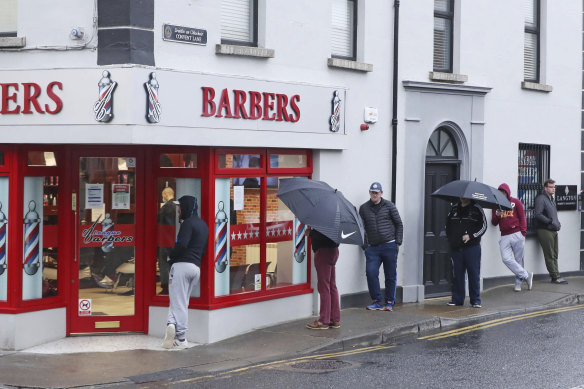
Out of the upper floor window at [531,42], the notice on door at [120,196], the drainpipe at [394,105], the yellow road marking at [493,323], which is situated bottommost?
the yellow road marking at [493,323]

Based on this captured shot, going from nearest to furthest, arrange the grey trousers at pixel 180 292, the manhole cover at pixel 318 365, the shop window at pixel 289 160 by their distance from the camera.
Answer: the manhole cover at pixel 318 365 < the grey trousers at pixel 180 292 < the shop window at pixel 289 160

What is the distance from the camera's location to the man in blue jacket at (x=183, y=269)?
11.7 meters

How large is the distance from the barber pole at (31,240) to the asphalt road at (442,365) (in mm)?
2844

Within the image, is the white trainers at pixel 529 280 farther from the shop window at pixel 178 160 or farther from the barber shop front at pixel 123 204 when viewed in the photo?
the shop window at pixel 178 160

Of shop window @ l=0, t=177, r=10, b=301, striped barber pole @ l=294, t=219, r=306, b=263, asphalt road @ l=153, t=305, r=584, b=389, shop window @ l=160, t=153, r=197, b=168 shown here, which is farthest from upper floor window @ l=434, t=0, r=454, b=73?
shop window @ l=0, t=177, r=10, b=301

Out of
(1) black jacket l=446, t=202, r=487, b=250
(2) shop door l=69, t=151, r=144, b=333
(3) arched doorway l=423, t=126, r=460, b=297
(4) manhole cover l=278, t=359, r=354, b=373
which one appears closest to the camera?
(4) manhole cover l=278, t=359, r=354, b=373

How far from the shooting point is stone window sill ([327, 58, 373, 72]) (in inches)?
550

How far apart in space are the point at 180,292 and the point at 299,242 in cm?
274

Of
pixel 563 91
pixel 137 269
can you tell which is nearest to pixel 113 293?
pixel 137 269

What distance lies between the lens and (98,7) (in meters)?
11.5

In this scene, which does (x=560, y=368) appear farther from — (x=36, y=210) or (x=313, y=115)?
(x=36, y=210)

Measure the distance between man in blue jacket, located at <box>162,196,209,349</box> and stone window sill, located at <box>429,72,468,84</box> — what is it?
19.0 ft

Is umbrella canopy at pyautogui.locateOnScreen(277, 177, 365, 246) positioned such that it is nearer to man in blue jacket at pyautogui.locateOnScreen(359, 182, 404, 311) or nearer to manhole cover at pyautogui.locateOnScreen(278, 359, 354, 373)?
manhole cover at pyautogui.locateOnScreen(278, 359, 354, 373)

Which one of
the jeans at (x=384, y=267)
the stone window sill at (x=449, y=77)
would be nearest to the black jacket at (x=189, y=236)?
the jeans at (x=384, y=267)
